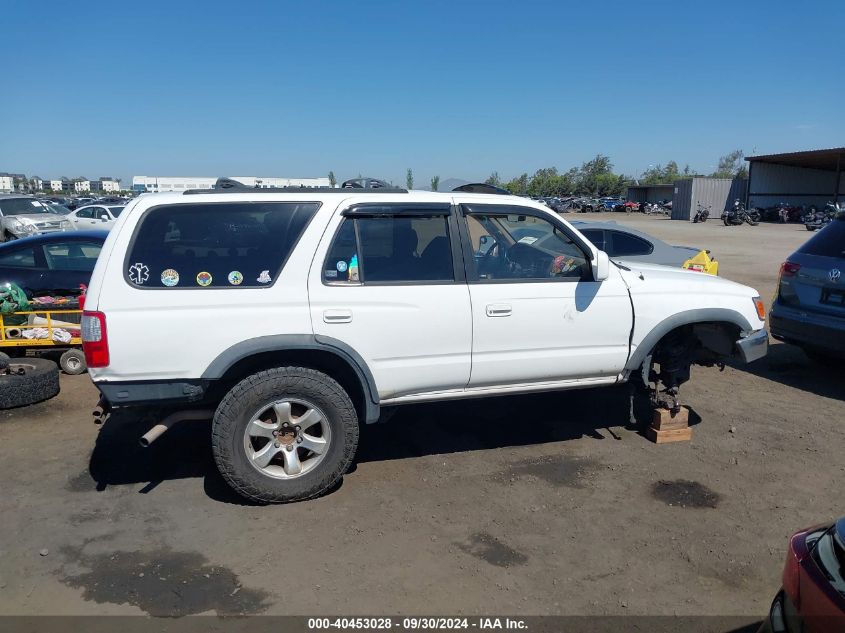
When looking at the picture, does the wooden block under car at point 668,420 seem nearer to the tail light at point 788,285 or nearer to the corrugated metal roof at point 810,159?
the tail light at point 788,285

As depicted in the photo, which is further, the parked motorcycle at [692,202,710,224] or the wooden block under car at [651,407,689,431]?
the parked motorcycle at [692,202,710,224]

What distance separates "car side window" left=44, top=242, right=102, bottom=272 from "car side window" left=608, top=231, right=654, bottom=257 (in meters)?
6.72

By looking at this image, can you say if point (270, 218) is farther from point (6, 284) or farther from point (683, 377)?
point (6, 284)

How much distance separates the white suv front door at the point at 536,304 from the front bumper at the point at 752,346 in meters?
1.00

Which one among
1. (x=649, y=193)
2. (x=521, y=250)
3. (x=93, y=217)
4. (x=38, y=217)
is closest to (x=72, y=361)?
(x=521, y=250)

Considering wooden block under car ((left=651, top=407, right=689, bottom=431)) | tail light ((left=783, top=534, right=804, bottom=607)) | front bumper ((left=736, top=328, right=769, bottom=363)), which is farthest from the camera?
wooden block under car ((left=651, top=407, right=689, bottom=431))

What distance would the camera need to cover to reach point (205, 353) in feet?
13.3

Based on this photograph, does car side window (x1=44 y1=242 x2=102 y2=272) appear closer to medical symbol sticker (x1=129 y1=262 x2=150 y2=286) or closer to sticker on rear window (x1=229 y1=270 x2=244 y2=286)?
medical symbol sticker (x1=129 y1=262 x2=150 y2=286)

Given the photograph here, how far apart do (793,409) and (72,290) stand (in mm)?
8118

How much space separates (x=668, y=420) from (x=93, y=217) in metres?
22.6

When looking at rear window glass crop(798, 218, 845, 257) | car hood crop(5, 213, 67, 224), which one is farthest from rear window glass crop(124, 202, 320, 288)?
car hood crop(5, 213, 67, 224)

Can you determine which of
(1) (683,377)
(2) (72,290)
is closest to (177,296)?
(1) (683,377)

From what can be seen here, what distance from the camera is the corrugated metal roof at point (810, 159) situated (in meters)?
40.9

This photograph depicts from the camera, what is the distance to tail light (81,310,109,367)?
3902 mm
